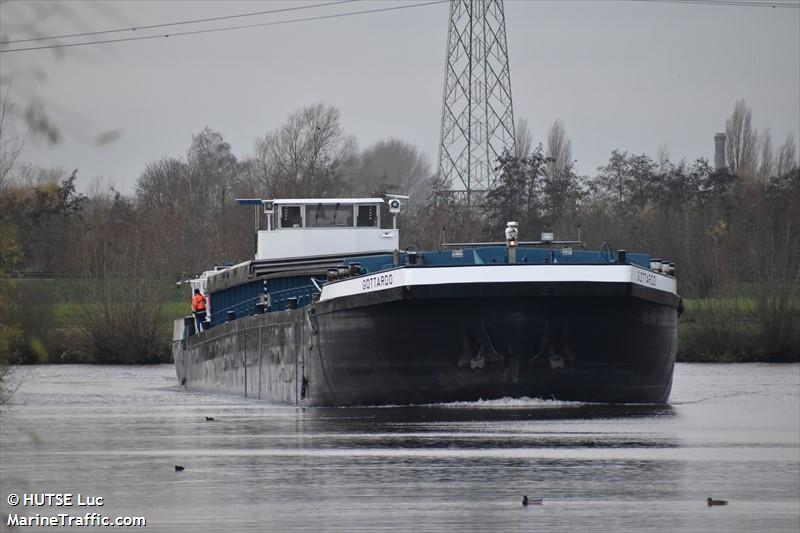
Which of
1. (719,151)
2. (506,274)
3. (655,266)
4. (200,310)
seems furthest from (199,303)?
(719,151)

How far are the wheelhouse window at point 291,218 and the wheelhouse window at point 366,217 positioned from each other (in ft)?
4.85

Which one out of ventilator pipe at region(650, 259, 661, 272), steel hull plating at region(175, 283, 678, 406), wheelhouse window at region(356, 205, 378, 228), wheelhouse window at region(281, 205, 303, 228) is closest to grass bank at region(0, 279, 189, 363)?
wheelhouse window at region(281, 205, 303, 228)

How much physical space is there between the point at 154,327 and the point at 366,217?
2103 centimetres

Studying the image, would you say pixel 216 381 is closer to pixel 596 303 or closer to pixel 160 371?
pixel 160 371

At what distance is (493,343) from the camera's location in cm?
2770

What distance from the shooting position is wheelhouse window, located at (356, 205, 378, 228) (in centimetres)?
3797

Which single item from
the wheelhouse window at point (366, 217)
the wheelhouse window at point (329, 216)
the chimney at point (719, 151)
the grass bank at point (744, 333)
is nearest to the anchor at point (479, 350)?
the wheelhouse window at point (366, 217)

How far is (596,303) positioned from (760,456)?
647 cm

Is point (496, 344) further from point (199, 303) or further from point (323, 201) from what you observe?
point (199, 303)

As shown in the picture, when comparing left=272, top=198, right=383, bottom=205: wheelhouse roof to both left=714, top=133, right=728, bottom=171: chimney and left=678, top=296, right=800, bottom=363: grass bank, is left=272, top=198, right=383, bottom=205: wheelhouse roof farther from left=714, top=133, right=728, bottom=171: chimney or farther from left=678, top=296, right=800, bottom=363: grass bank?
left=714, top=133, right=728, bottom=171: chimney

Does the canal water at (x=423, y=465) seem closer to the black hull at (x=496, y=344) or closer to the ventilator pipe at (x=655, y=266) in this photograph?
the black hull at (x=496, y=344)

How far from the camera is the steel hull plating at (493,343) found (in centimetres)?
2756

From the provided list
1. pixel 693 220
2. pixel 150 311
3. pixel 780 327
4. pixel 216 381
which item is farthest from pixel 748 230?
pixel 216 381

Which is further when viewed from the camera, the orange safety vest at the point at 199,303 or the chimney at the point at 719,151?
the chimney at the point at 719,151
